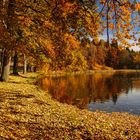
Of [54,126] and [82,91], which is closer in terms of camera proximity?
[54,126]

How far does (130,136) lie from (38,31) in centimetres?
1318

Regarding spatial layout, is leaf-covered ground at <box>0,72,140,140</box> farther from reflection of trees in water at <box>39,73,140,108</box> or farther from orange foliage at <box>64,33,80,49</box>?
reflection of trees in water at <box>39,73,140,108</box>

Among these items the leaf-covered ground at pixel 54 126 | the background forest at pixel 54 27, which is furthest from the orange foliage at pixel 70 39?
the leaf-covered ground at pixel 54 126

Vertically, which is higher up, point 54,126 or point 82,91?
point 54,126

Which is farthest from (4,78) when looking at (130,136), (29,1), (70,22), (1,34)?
(130,136)

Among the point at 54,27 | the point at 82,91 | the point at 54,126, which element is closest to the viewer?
the point at 54,126

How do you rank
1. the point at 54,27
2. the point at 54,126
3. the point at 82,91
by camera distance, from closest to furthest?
the point at 54,126
the point at 54,27
the point at 82,91

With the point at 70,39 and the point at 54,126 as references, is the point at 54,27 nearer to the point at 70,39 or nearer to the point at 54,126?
the point at 70,39

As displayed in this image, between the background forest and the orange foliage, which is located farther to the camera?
the orange foliage

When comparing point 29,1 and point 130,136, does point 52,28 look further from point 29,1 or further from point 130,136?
point 130,136

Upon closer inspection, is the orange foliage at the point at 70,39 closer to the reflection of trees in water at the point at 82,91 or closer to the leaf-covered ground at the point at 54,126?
the reflection of trees in water at the point at 82,91

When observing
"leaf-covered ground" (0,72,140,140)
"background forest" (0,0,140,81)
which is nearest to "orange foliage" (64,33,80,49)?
"background forest" (0,0,140,81)

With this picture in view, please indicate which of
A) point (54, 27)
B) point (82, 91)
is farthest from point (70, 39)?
point (82, 91)

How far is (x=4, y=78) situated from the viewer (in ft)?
95.7
